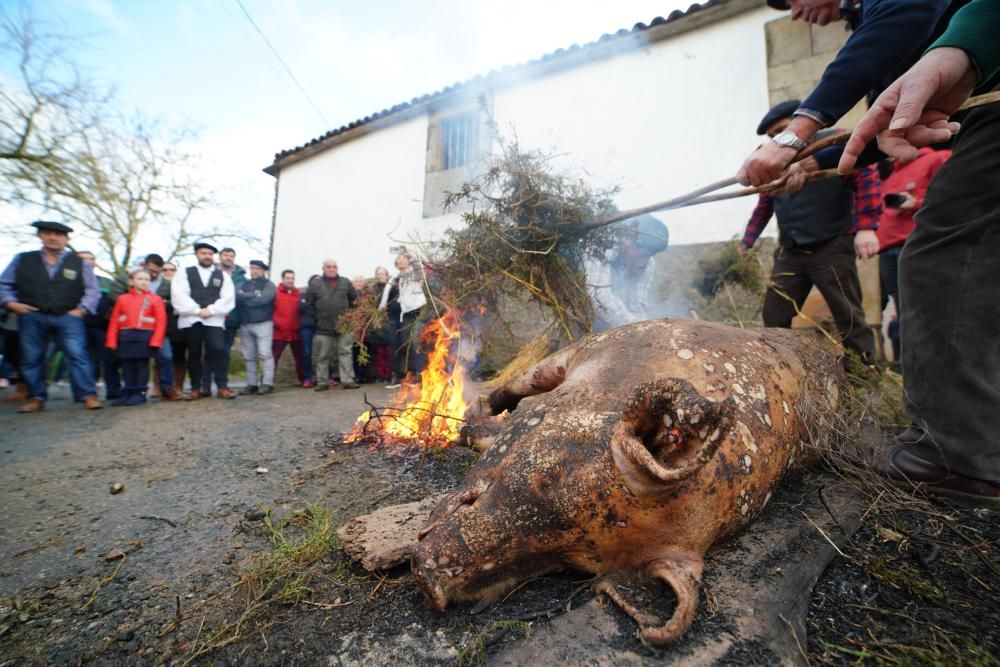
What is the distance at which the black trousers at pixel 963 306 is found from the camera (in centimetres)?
176

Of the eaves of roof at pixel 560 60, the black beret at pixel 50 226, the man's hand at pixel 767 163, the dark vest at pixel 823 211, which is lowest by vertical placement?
the man's hand at pixel 767 163

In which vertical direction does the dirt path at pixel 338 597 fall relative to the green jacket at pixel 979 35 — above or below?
below

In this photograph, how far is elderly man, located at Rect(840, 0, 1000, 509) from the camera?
1.69 meters

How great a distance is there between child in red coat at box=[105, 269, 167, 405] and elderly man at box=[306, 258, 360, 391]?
2.26 metres

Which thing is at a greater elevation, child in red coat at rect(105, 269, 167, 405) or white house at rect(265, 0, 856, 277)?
white house at rect(265, 0, 856, 277)

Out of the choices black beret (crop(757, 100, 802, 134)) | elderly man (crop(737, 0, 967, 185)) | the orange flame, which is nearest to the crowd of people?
the orange flame

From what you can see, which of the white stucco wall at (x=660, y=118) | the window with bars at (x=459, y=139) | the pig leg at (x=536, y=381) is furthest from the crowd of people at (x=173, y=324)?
the window with bars at (x=459, y=139)

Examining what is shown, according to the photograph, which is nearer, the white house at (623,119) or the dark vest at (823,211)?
the dark vest at (823,211)

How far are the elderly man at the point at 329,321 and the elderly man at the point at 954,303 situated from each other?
281 inches

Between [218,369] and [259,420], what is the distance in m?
2.63

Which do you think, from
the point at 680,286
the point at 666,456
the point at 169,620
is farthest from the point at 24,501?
the point at 680,286

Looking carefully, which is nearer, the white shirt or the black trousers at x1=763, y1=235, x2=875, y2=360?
the black trousers at x1=763, y1=235, x2=875, y2=360

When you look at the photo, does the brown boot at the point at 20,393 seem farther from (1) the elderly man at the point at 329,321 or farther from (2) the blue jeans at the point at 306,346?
(1) the elderly man at the point at 329,321

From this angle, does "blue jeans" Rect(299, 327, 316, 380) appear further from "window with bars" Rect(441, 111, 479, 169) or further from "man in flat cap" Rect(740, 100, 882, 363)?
"man in flat cap" Rect(740, 100, 882, 363)
